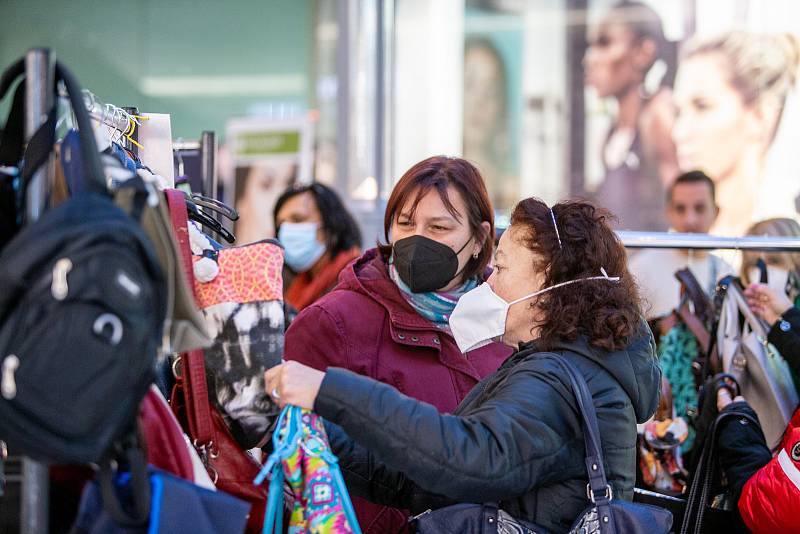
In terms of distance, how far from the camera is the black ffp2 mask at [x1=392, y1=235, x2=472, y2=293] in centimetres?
312

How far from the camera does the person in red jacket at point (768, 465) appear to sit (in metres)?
2.76

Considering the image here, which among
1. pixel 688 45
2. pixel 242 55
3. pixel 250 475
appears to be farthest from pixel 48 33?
pixel 250 475

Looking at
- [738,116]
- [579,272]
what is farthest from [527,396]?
[738,116]

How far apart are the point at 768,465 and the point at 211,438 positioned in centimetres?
158

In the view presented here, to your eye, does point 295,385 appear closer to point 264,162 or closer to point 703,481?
point 703,481

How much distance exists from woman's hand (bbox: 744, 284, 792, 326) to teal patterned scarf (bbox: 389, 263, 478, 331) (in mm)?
1260

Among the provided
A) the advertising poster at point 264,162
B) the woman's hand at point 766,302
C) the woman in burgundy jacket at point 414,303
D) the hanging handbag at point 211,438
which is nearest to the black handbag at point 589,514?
the hanging handbag at point 211,438

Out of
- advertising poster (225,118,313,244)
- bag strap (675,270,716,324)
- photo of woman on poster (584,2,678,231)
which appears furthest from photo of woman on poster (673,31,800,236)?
bag strap (675,270,716,324)

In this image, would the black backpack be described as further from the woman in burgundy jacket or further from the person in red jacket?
the person in red jacket

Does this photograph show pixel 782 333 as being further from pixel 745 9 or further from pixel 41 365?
pixel 745 9

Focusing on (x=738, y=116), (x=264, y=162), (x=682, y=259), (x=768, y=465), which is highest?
(x=738, y=116)

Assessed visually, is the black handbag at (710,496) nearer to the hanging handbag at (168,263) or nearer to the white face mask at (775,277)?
the white face mask at (775,277)

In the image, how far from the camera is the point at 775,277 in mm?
4141

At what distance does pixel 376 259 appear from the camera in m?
3.29
